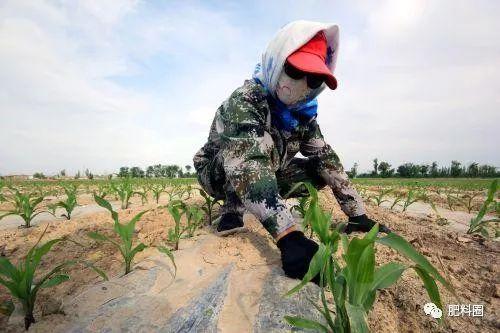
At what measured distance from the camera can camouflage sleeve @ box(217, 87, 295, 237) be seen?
166 centimetres

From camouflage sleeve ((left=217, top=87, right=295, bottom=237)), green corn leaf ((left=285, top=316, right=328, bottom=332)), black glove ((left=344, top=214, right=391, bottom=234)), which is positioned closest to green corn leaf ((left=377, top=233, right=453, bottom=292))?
green corn leaf ((left=285, top=316, right=328, bottom=332))

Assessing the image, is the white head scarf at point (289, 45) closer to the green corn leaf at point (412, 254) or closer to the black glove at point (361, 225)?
the black glove at point (361, 225)

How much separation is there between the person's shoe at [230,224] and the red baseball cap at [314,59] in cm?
116

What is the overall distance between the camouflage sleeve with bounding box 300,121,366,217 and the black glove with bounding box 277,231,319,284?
994 mm

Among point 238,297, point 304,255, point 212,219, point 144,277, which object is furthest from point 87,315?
point 212,219

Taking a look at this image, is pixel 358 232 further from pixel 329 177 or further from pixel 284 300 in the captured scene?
pixel 284 300

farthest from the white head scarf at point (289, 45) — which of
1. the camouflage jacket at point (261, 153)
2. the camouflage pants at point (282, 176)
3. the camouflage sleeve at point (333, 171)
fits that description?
the camouflage pants at point (282, 176)

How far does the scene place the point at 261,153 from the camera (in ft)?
6.23

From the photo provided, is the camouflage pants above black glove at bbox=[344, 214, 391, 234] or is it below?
above

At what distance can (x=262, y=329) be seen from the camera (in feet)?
3.99

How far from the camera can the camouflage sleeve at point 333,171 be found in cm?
241

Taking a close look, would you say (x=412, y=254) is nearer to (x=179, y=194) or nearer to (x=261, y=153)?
(x=261, y=153)

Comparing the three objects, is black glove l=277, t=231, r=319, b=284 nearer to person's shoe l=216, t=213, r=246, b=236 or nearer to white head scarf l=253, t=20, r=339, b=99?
person's shoe l=216, t=213, r=246, b=236

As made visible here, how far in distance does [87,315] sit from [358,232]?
178 cm
